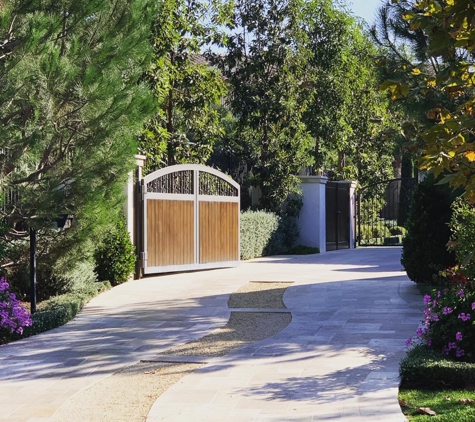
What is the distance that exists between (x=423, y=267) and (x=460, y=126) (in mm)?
8705

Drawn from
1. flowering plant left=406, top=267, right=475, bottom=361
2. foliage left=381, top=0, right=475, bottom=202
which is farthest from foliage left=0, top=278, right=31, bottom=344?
foliage left=381, top=0, right=475, bottom=202

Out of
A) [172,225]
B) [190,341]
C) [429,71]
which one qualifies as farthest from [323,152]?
[190,341]

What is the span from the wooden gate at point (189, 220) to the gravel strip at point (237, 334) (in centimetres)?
468

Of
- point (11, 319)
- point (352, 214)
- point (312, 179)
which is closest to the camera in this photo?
point (11, 319)

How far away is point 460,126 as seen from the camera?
3.35 m

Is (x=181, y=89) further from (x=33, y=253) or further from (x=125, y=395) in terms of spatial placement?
(x=125, y=395)

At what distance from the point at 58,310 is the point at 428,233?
5.79 meters

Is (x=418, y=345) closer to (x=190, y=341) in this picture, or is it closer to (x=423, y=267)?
(x=190, y=341)

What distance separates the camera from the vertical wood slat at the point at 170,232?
1452 centimetres

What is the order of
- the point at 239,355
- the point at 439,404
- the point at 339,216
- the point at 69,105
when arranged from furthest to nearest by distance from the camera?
1. the point at 339,216
2. the point at 69,105
3. the point at 239,355
4. the point at 439,404

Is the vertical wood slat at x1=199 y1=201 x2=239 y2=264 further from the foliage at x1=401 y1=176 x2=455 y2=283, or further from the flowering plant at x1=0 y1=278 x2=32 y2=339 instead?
the flowering plant at x1=0 y1=278 x2=32 y2=339

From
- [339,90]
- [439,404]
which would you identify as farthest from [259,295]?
[339,90]

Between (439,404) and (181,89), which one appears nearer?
(439,404)

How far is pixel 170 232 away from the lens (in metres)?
15.0
